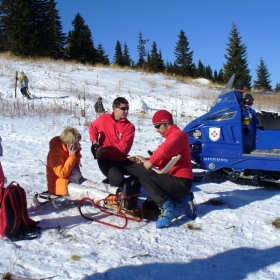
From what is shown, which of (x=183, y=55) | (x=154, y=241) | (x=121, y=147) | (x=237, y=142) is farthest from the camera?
(x=183, y=55)

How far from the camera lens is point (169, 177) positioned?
3699 mm

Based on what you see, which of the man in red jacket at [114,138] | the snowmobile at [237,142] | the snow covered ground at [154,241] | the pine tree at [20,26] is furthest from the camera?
the pine tree at [20,26]

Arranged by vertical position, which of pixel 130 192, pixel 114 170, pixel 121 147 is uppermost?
pixel 121 147

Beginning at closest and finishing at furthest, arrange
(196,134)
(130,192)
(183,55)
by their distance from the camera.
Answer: (130,192) < (196,134) < (183,55)

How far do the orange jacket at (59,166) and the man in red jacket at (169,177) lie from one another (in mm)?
834

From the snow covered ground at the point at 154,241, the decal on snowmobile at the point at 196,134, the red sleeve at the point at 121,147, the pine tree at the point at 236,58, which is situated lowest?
the snow covered ground at the point at 154,241

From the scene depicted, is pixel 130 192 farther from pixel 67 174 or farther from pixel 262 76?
pixel 262 76

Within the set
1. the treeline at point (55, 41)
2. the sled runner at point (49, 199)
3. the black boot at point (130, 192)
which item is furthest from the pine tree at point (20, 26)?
the black boot at point (130, 192)

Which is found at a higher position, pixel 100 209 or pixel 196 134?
pixel 196 134

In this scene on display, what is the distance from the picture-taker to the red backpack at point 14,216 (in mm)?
2971

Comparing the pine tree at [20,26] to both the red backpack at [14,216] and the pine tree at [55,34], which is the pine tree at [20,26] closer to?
the pine tree at [55,34]

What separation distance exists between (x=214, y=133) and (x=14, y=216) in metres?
3.34

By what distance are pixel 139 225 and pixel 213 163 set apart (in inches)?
82.6

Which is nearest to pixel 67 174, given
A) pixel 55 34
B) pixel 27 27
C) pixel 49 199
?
pixel 49 199
